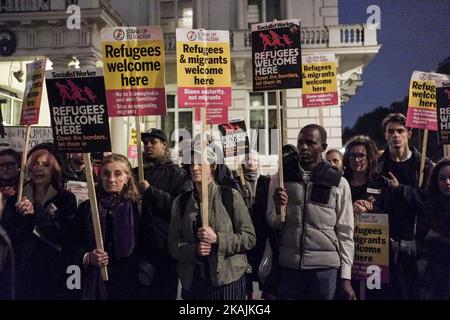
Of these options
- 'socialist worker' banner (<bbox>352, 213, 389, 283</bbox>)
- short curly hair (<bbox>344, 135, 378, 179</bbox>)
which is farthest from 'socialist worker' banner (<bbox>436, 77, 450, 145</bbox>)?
'socialist worker' banner (<bbox>352, 213, 389, 283</bbox>)

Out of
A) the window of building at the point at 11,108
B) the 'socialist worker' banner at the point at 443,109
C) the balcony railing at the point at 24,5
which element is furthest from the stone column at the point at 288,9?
the 'socialist worker' banner at the point at 443,109

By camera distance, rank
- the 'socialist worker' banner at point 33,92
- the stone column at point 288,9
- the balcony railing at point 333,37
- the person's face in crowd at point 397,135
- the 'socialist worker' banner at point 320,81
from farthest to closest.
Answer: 1. the stone column at point 288,9
2. the balcony railing at point 333,37
3. the 'socialist worker' banner at point 320,81
4. the 'socialist worker' banner at point 33,92
5. the person's face in crowd at point 397,135

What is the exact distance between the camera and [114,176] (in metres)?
3.42

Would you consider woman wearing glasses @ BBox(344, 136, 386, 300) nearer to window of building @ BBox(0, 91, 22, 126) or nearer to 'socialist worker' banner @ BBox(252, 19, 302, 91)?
'socialist worker' banner @ BBox(252, 19, 302, 91)

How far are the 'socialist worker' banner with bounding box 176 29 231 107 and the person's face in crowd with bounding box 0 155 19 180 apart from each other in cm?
154

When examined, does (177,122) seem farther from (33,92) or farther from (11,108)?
(33,92)

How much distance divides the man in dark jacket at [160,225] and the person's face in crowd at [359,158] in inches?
53.0

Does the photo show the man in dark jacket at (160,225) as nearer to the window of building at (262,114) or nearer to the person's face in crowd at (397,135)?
the person's face in crowd at (397,135)

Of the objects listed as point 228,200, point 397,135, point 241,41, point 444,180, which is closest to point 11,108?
point 241,41

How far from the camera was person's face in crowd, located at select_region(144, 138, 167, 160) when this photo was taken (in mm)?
4098

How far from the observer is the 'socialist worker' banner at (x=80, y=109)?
359 centimetres

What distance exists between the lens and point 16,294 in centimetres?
374

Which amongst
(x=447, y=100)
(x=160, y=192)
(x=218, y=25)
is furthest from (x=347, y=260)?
(x=218, y=25)
